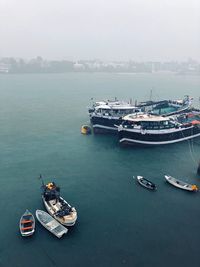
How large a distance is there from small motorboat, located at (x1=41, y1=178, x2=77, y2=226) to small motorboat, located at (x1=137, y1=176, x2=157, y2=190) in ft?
70.0

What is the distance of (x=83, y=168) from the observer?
75.9 meters

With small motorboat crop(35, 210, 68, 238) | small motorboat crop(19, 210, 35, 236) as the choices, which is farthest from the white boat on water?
small motorboat crop(19, 210, 35, 236)

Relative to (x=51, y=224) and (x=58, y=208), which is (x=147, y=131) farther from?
(x=51, y=224)

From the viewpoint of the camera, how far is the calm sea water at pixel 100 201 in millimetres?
44406

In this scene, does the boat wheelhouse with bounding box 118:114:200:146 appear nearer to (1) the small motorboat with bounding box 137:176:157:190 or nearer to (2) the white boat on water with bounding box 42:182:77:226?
(1) the small motorboat with bounding box 137:176:157:190

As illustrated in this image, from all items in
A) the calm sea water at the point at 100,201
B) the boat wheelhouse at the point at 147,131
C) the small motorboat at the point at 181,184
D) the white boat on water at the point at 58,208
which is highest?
the boat wheelhouse at the point at 147,131

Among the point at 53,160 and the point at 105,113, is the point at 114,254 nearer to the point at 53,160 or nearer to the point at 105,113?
the point at 53,160

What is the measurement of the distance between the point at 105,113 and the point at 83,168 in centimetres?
3695

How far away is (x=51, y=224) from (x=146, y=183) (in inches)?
1075

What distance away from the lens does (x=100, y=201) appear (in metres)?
59.3

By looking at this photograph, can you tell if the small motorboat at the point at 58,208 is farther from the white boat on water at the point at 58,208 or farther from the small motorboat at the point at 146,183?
the small motorboat at the point at 146,183

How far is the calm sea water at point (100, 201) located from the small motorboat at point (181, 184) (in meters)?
1.46

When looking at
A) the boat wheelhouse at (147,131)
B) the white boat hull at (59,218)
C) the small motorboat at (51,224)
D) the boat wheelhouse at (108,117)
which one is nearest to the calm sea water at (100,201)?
the small motorboat at (51,224)

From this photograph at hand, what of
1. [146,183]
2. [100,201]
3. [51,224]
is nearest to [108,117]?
[146,183]
